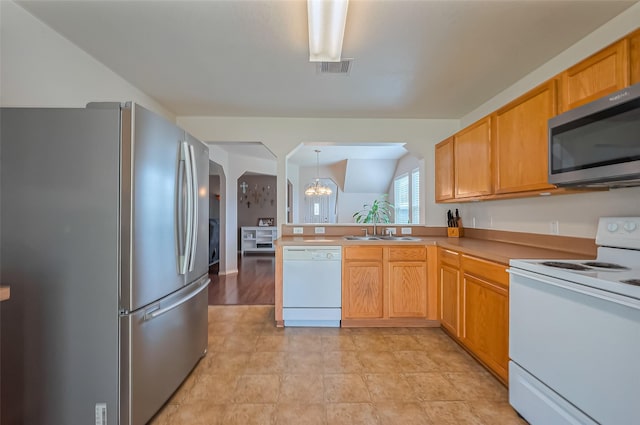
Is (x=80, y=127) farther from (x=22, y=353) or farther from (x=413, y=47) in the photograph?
(x=413, y=47)

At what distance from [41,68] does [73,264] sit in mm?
1451

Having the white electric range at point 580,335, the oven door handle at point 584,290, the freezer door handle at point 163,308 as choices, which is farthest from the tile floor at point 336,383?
the oven door handle at point 584,290

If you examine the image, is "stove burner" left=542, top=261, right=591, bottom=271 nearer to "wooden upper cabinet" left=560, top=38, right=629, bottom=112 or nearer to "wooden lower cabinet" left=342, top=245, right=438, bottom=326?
"wooden upper cabinet" left=560, top=38, right=629, bottom=112

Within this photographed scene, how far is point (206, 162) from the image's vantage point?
7.16 ft

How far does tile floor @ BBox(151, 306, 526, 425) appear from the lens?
5.18ft

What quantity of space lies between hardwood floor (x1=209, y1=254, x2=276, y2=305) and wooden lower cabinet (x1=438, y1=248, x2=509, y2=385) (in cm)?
222

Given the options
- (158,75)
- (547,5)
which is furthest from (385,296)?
(158,75)

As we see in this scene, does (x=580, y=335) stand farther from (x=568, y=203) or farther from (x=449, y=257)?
(x=449, y=257)

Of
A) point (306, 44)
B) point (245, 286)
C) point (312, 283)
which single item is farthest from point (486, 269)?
point (245, 286)

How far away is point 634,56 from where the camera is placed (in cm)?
129

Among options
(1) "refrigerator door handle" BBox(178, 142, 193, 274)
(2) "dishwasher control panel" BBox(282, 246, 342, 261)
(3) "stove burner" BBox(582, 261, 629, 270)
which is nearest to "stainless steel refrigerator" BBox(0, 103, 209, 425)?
(1) "refrigerator door handle" BBox(178, 142, 193, 274)

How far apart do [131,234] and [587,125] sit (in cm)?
243

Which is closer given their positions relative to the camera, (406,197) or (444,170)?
(444,170)

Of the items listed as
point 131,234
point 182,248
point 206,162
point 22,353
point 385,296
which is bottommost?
point 385,296
